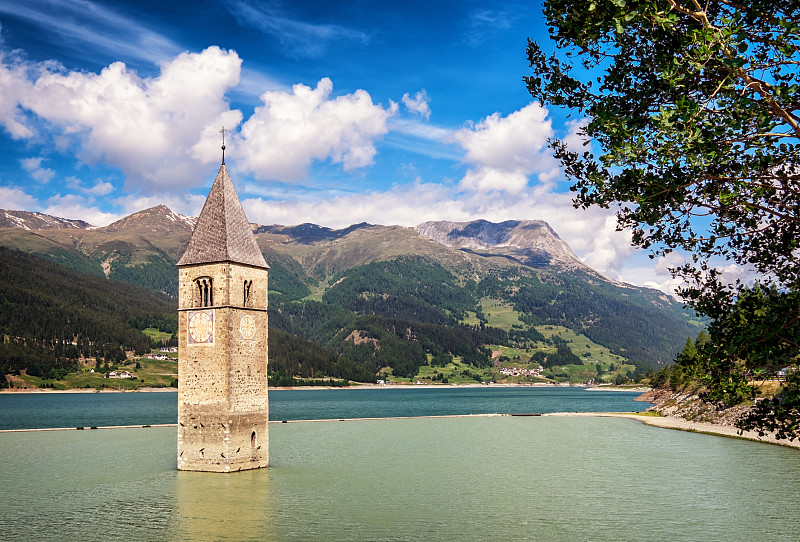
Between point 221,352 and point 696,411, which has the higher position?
point 221,352

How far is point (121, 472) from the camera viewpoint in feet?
158

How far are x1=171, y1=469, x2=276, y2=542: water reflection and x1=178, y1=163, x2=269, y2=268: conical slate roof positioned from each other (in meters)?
14.0

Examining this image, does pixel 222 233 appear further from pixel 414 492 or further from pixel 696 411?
pixel 696 411

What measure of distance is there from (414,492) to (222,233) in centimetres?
2117

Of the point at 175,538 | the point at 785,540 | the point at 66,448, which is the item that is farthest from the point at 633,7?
the point at 66,448

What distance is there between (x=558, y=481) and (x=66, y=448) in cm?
4689

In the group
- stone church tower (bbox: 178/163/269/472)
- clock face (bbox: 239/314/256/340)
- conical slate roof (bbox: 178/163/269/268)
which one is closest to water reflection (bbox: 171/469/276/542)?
stone church tower (bbox: 178/163/269/472)

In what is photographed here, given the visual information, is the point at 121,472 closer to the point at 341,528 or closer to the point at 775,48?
the point at 341,528

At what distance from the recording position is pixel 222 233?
45688 millimetres

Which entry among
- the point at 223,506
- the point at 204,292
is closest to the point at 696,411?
the point at 204,292

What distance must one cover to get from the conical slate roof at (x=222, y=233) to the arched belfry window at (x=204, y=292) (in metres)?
1.28

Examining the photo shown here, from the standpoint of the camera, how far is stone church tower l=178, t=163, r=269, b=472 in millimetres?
42656

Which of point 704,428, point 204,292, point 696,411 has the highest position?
point 204,292

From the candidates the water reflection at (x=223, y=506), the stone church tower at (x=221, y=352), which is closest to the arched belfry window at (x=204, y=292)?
the stone church tower at (x=221, y=352)
